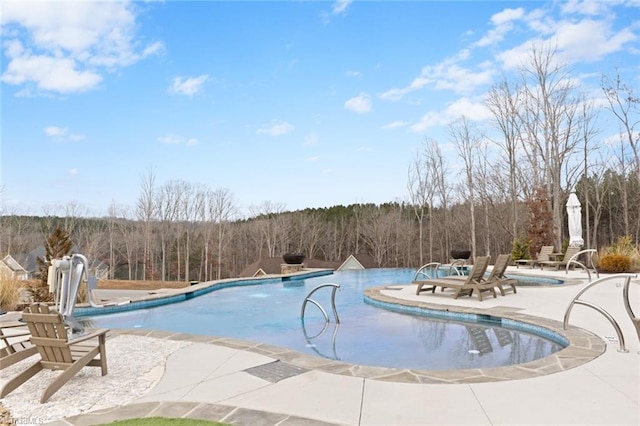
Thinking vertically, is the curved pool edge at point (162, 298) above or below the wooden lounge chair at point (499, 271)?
below

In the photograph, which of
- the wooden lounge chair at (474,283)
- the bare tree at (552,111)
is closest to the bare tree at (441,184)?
the bare tree at (552,111)

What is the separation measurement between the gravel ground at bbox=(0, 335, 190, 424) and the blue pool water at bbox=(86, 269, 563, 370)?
1.79 m

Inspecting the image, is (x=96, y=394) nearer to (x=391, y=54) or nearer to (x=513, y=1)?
(x=391, y=54)

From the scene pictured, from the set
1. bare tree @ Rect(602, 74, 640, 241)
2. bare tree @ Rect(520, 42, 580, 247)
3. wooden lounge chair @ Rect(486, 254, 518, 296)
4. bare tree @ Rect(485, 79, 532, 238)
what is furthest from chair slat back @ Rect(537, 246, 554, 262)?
bare tree @ Rect(602, 74, 640, 241)

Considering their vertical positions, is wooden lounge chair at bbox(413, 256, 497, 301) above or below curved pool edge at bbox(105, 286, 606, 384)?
above

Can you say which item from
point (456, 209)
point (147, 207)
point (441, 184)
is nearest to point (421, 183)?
point (441, 184)

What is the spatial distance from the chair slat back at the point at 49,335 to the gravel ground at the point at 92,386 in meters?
0.32

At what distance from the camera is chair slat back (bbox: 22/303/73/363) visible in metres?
3.60

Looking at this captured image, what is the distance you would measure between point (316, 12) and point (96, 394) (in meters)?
10.8

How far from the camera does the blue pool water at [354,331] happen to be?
518 cm

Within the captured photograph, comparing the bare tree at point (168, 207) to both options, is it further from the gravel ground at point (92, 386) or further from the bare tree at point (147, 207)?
the gravel ground at point (92, 386)

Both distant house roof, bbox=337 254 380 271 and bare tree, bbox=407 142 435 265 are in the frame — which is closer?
distant house roof, bbox=337 254 380 271

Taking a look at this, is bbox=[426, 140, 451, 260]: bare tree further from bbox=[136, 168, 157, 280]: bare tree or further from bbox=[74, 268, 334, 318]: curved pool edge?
bbox=[136, 168, 157, 280]: bare tree

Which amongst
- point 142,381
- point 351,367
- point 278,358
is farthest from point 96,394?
point 351,367
